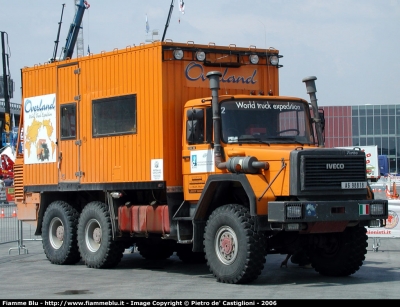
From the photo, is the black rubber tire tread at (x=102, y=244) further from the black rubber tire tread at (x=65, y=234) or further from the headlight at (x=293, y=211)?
the headlight at (x=293, y=211)

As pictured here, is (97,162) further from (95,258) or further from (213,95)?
(213,95)

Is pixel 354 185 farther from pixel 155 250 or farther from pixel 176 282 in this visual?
pixel 155 250

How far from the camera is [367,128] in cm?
8962

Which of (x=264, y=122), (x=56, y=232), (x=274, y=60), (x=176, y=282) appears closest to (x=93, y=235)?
(x=56, y=232)

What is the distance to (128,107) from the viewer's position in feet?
47.5

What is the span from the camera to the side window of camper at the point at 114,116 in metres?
14.4

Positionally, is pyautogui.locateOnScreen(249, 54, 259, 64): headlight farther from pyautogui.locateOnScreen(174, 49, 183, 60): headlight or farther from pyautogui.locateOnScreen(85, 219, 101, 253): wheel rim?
pyautogui.locateOnScreen(85, 219, 101, 253): wheel rim

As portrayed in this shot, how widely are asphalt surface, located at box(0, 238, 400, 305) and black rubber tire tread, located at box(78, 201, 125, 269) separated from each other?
188 mm

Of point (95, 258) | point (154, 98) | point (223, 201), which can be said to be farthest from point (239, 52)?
point (95, 258)

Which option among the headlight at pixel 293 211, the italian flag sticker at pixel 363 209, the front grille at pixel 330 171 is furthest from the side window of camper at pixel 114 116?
the italian flag sticker at pixel 363 209

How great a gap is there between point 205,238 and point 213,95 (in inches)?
91.7

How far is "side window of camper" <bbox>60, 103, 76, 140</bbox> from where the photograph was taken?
15875 millimetres

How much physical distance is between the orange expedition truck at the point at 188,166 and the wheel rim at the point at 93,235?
21 mm

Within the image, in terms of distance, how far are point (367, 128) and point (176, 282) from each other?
261 ft
